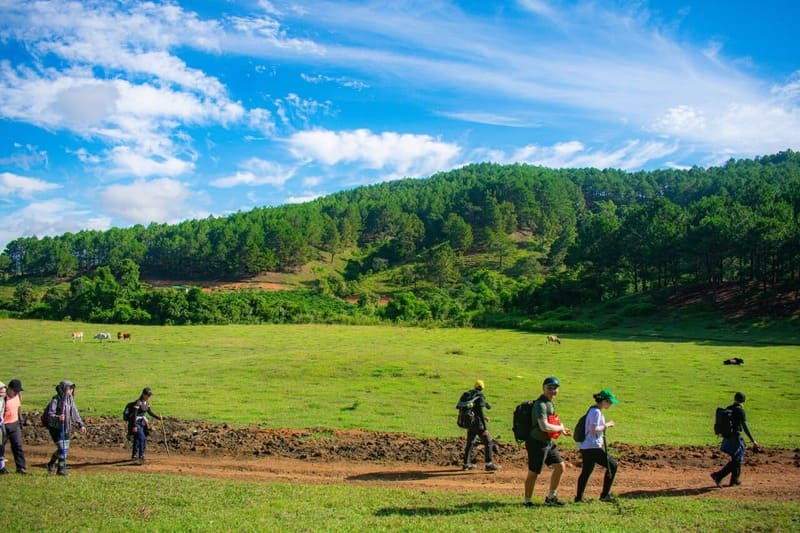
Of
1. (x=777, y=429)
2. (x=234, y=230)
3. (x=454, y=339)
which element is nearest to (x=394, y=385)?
(x=777, y=429)

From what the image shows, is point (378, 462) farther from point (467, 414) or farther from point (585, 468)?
point (585, 468)

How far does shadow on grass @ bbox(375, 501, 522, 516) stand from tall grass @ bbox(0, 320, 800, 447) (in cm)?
766

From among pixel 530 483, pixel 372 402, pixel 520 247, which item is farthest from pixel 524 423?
pixel 520 247

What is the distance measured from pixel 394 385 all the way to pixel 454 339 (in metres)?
35.5

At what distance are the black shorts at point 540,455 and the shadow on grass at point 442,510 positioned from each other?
1.05m

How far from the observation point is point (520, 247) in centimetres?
16312

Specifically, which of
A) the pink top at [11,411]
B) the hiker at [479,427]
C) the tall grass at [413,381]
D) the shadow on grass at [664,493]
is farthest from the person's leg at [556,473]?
the pink top at [11,411]

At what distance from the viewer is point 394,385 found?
32062 mm

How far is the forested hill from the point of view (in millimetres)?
84750

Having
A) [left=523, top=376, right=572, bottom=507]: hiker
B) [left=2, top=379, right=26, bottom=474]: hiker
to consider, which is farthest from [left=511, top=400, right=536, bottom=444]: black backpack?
[left=2, top=379, right=26, bottom=474]: hiker

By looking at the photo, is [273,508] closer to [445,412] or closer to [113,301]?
[445,412]

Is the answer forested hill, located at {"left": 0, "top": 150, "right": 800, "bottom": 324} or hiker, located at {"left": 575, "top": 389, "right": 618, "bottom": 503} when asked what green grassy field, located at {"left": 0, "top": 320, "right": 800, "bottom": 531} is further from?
forested hill, located at {"left": 0, "top": 150, "right": 800, "bottom": 324}

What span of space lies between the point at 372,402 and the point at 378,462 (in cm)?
1050

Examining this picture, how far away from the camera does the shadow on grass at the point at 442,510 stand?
38.3 ft
